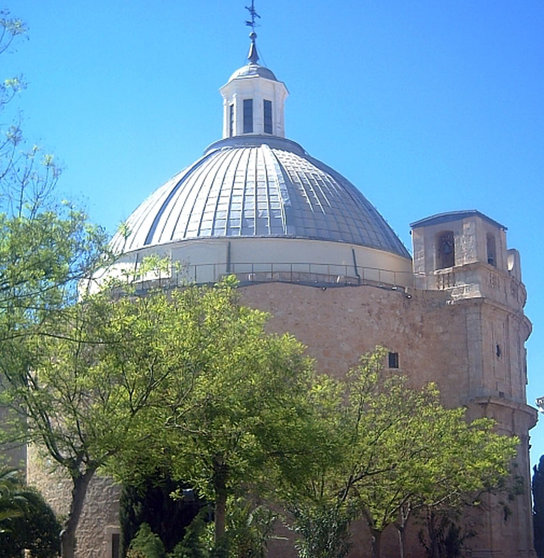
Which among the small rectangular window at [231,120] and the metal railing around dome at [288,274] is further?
the small rectangular window at [231,120]

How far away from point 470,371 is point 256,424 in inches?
515

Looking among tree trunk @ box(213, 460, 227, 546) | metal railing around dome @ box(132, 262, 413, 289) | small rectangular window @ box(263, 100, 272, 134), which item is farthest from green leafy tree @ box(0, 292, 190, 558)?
small rectangular window @ box(263, 100, 272, 134)

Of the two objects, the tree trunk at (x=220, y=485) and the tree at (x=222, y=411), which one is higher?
the tree at (x=222, y=411)

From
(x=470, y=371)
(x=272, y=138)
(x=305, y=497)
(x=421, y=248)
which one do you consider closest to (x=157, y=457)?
(x=305, y=497)

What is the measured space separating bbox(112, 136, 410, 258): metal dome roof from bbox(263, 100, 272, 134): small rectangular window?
7.72ft

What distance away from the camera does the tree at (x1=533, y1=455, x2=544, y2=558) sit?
33281 mm

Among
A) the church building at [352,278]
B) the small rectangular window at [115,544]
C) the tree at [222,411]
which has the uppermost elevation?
the church building at [352,278]

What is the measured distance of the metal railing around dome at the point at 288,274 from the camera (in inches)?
1171

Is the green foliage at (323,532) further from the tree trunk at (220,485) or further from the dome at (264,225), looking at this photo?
the dome at (264,225)

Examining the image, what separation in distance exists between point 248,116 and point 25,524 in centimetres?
2117

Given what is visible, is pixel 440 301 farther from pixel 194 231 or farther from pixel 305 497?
pixel 305 497

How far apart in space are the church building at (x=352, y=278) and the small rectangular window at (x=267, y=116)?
124 inches

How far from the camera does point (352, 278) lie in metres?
30.4

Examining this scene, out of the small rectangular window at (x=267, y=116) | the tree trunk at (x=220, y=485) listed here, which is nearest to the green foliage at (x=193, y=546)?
the tree trunk at (x=220, y=485)
